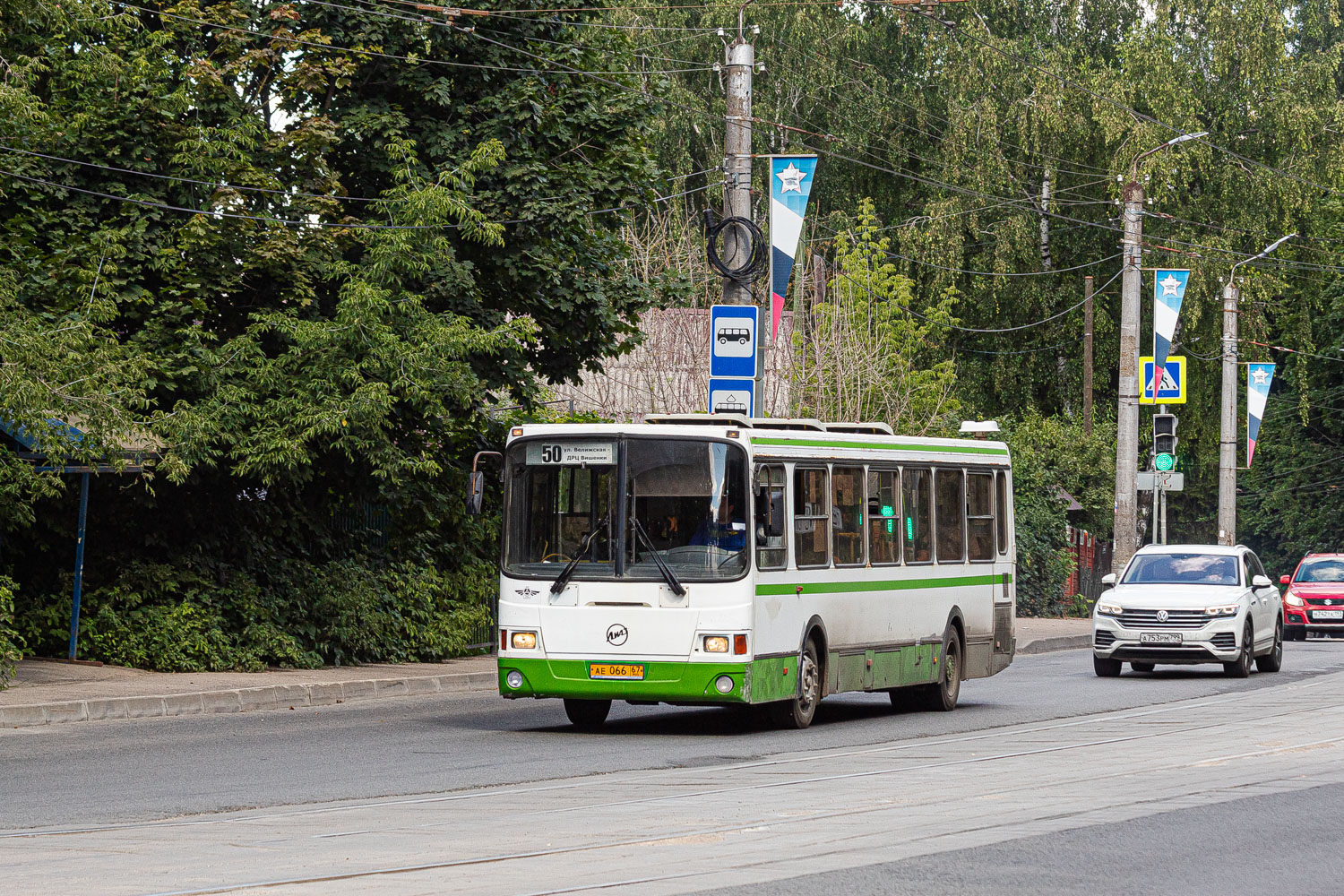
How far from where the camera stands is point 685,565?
16.1 metres

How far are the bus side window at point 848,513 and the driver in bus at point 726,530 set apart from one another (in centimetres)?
181

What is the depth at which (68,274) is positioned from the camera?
67.6 feet

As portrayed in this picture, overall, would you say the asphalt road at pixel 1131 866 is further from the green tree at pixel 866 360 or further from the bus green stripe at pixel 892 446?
the green tree at pixel 866 360

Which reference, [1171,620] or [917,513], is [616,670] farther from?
[1171,620]

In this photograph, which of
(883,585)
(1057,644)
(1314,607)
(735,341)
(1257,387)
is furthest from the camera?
(1257,387)

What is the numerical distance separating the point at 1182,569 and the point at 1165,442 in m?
10.1

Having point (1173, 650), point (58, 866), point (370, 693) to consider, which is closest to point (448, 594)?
point (370, 693)

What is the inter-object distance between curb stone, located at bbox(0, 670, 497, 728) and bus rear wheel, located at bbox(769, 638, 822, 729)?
5022 mm

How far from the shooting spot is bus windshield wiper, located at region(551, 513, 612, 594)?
16250mm

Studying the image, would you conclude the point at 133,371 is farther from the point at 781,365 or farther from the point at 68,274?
the point at 781,365

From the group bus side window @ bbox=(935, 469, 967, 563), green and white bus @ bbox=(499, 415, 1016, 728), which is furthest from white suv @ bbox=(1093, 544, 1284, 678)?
green and white bus @ bbox=(499, 415, 1016, 728)

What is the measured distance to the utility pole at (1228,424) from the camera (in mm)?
44969

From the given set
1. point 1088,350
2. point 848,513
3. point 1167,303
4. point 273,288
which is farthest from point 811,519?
point 1088,350

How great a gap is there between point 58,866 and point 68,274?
12733mm
